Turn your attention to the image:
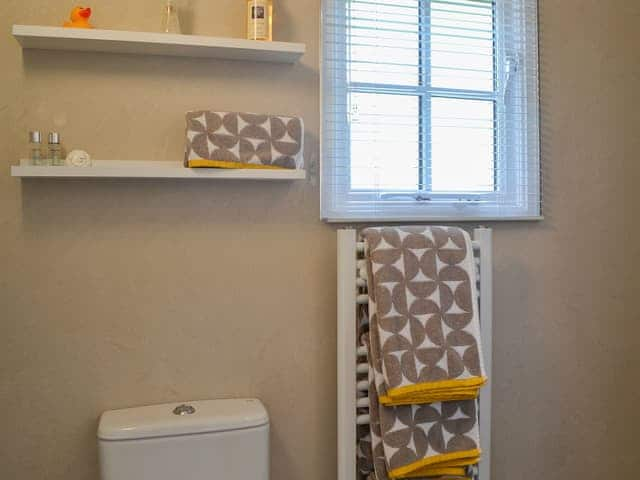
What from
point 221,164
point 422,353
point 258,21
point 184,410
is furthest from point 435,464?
A: point 258,21

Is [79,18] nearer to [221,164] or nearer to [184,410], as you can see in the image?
[221,164]

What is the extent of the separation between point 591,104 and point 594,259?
1.53ft

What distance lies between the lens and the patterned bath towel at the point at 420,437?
4.52 ft

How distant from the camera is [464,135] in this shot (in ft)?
5.44

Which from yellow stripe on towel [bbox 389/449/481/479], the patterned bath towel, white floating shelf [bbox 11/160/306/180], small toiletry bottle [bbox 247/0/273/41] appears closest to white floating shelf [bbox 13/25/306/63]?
small toiletry bottle [bbox 247/0/273/41]

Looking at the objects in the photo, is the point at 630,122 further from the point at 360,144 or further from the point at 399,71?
the point at 360,144

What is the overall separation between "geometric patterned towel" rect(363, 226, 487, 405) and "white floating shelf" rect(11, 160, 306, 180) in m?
0.30

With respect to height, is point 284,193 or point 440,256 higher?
point 284,193

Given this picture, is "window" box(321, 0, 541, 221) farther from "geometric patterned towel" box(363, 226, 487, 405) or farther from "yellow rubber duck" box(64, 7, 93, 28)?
"yellow rubber duck" box(64, 7, 93, 28)

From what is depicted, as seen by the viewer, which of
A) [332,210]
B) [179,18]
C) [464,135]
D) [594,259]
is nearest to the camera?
[179,18]

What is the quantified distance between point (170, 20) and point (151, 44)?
0.10m

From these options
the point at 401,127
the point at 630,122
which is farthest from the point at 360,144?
the point at 630,122

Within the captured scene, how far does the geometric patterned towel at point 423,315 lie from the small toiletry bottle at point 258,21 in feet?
1.75

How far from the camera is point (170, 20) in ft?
4.51
